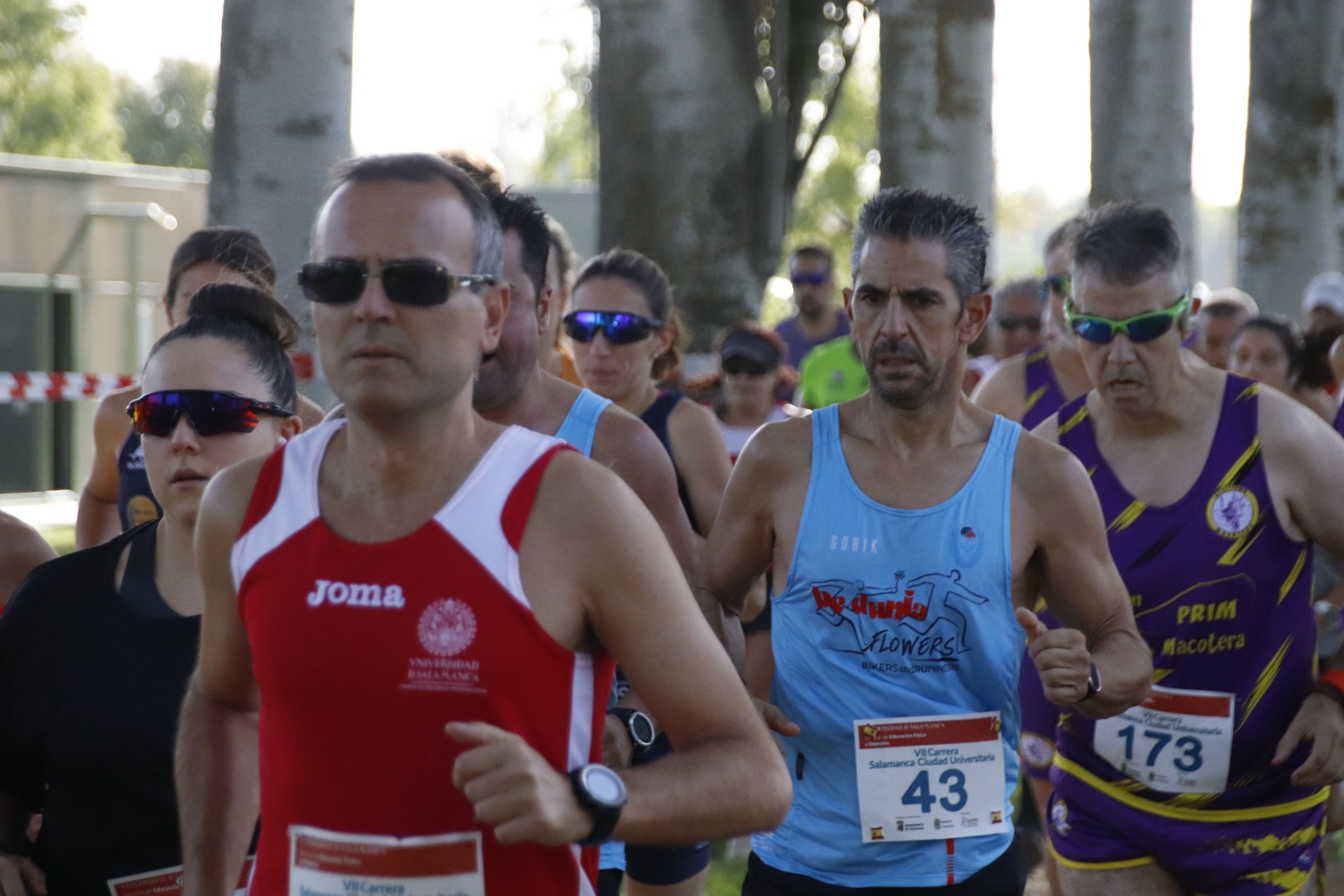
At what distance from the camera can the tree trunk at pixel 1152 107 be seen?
11.4 meters

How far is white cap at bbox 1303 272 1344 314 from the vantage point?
9836 millimetres

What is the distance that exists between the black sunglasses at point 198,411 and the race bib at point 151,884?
840 mm

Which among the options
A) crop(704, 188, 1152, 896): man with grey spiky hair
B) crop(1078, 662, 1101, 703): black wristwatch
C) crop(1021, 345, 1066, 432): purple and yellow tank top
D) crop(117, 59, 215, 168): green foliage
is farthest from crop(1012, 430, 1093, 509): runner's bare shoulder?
crop(117, 59, 215, 168): green foliage

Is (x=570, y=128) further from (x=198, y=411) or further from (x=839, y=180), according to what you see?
(x=198, y=411)

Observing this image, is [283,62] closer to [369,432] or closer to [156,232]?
[369,432]

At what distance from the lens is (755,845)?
3.63 m

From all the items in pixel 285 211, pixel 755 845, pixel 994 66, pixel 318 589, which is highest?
pixel 994 66

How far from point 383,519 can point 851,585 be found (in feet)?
4.59

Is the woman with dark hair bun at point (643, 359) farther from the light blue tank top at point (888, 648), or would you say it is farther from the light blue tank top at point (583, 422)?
the light blue tank top at point (888, 648)

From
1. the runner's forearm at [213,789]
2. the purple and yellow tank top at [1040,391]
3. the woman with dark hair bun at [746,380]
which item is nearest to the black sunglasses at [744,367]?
the woman with dark hair bun at [746,380]

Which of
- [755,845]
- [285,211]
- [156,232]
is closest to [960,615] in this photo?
[755,845]

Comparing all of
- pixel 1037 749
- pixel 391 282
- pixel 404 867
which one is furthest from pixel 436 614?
pixel 1037 749

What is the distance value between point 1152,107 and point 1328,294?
81.1 inches

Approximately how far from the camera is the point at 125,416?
5.06m
